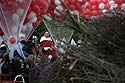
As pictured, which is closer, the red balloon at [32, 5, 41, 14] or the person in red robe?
the person in red robe

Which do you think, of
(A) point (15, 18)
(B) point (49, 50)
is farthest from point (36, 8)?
(B) point (49, 50)

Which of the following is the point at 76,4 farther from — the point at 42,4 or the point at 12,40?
the point at 12,40

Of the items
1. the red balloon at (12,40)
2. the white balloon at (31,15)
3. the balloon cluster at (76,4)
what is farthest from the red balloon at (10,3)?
the balloon cluster at (76,4)

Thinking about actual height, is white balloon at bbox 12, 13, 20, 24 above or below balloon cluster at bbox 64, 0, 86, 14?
above

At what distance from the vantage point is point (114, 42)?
1.97 m

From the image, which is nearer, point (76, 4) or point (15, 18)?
point (15, 18)

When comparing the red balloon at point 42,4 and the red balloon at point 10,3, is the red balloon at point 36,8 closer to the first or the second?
the red balloon at point 42,4

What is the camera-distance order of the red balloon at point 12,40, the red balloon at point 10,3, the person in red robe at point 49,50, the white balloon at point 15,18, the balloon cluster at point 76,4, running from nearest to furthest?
1. the person in red robe at point 49,50
2. the red balloon at point 10,3
3. the white balloon at point 15,18
4. the red balloon at point 12,40
5. the balloon cluster at point 76,4

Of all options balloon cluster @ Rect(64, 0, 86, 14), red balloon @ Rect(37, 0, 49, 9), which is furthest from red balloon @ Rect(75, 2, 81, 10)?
red balloon @ Rect(37, 0, 49, 9)

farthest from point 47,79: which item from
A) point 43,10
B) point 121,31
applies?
point 43,10

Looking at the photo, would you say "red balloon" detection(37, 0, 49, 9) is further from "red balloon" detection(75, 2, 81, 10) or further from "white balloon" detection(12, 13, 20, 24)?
"red balloon" detection(75, 2, 81, 10)

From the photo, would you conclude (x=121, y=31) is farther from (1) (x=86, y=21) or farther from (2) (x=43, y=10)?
(2) (x=43, y=10)

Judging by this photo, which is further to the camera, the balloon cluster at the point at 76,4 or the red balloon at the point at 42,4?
the balloon cluster at the point at 76,4

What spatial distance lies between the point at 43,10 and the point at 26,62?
1699 mm
